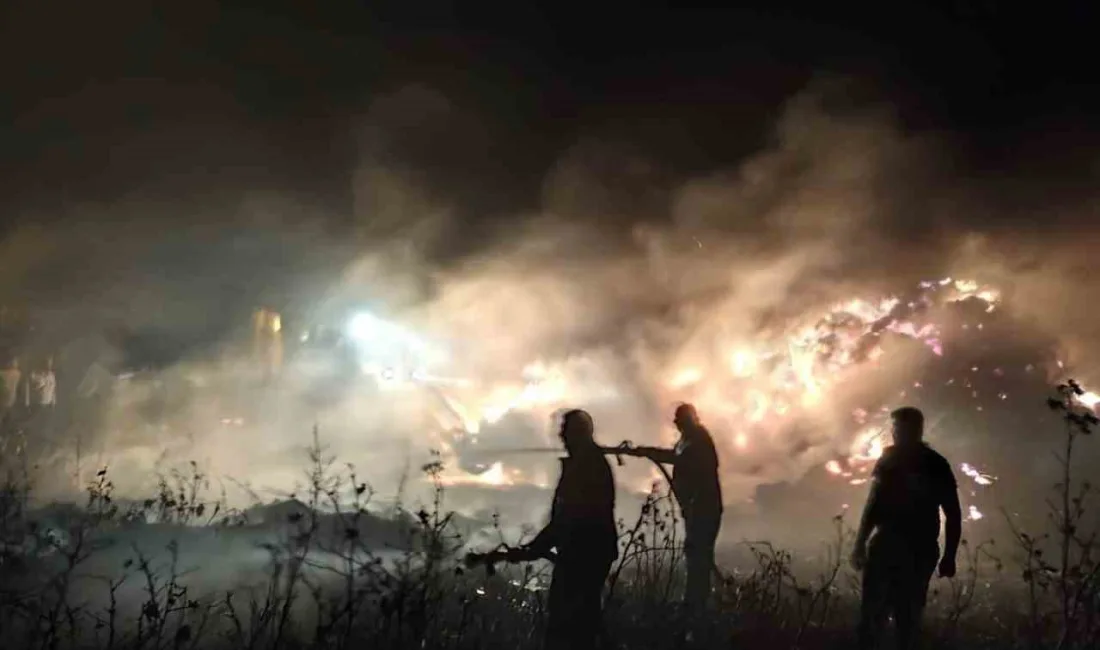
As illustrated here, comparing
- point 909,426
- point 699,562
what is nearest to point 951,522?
point 909,426

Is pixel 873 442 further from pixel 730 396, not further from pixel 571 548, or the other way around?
pixel 571 548

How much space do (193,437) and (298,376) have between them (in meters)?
3.16

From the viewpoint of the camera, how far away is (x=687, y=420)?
31.4 feet

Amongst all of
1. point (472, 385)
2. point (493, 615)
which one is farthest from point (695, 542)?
point (472, 385)

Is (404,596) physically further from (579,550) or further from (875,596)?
(875,596)

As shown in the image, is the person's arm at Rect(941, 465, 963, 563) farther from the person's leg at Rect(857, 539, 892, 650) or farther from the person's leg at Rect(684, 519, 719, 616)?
the person's leg at Rect(684, 519, 719, 616)

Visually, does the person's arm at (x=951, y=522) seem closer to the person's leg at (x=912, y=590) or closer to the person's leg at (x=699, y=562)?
the person's leg at (x=912, y=590)

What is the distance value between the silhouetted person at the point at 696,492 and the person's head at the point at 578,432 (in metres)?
2.85

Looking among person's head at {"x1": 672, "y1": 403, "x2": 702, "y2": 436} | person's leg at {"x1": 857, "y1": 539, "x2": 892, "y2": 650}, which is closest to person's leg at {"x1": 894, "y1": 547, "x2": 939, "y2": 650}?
person's leg at {"x1": 857, "y1": 539, "x2": 892, "y2": 650}

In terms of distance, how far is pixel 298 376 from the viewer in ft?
71.9

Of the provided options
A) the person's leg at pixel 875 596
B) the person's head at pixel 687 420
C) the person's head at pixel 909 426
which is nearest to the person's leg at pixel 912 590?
the person's leg at pixel 875 596

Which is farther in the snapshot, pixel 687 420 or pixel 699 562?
pixel 687 420

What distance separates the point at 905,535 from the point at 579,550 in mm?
2772

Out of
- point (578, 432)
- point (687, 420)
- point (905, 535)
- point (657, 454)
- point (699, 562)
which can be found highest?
point (687, 420)
